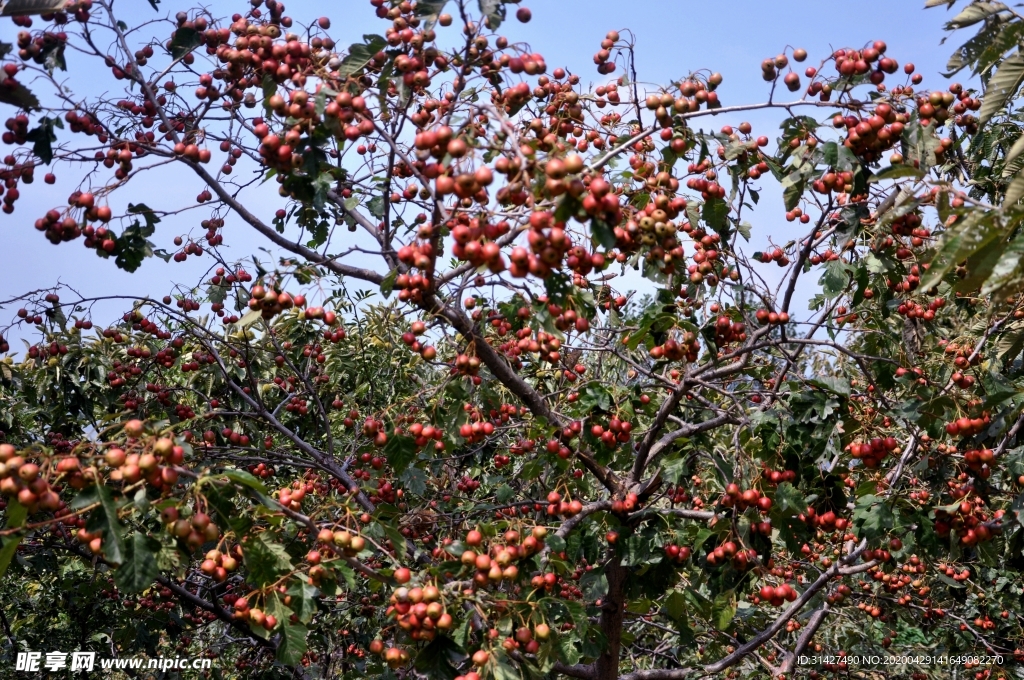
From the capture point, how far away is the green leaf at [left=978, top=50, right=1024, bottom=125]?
8.96 feet

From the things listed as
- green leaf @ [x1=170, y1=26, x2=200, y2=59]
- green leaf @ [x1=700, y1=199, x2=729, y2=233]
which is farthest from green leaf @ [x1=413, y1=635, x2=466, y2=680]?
green leaf @ [x1=170, y1=26, x2=200, y2=59]

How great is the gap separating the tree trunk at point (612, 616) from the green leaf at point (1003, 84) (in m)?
2.48

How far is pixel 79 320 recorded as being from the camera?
15.9ft

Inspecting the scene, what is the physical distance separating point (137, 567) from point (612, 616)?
7.88 ft

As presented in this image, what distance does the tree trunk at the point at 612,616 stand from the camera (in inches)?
157

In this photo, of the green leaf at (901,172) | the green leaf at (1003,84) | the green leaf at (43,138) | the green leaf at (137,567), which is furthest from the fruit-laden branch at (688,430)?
the green leaf at (43,138)

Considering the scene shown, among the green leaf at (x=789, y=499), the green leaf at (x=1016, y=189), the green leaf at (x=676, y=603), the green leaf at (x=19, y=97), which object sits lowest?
the green leaf at (x=676, y=603)

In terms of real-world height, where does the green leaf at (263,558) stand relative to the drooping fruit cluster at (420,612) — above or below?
above

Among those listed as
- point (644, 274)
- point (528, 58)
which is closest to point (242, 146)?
point (528, 58)

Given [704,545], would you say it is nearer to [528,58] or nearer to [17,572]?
[528,58]

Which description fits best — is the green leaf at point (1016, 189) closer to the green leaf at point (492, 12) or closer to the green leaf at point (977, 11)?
the green leaf at point (977, 11)

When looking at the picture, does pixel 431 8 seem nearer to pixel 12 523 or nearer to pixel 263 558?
pixel 263 558

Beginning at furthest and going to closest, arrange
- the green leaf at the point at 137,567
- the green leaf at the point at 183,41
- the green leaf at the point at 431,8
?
1. the green leaf at the point at 183,41
2. the green leaf at the point at 431,8
3. the green leaf at the point at 137,567

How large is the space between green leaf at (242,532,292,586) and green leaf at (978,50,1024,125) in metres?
2.86
